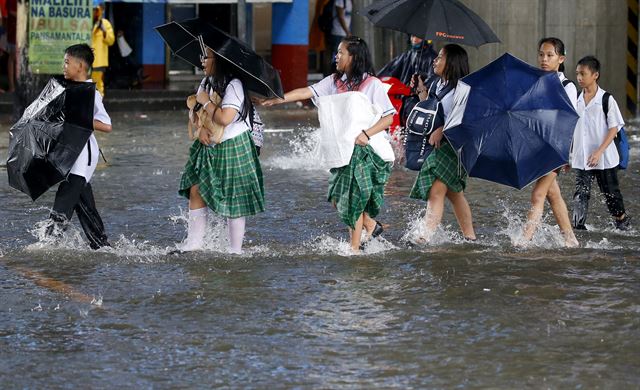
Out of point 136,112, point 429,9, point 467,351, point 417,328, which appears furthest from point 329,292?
point 136,112

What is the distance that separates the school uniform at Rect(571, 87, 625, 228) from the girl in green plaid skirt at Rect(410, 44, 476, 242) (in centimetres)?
106

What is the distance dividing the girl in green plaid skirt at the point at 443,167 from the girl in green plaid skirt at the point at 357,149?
422 millimetres

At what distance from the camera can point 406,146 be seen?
9.15 metres

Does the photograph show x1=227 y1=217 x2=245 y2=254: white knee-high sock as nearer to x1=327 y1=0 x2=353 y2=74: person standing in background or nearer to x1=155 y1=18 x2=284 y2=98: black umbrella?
x1=155 y1=18 x2=284 y2=98: black umbrella

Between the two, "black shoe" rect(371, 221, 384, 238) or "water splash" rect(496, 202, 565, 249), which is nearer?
"water splash" rect(496, 202, 565, 249)

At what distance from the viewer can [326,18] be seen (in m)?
22.0

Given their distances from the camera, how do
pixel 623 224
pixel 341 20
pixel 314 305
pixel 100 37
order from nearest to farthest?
pixel 314 305, pixel 623 224, pixel 100 37, pixel 341 20

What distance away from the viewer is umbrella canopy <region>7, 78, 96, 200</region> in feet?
27.7

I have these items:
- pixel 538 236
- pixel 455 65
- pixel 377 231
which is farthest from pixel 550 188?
pixel 377 231

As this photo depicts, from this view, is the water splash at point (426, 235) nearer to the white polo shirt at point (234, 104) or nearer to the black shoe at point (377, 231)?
the black shoe at point (377, 231)

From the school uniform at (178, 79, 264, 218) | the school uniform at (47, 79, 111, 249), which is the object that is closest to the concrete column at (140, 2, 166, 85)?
the school uniform at (47, 79, 111, 249)

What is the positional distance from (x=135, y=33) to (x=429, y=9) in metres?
12.8

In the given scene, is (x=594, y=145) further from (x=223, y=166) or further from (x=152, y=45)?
(x=152, y=45)

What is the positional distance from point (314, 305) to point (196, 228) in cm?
145
